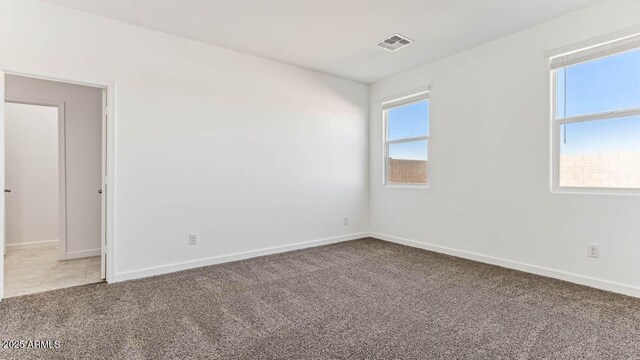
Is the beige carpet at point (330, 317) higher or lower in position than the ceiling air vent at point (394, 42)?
lower

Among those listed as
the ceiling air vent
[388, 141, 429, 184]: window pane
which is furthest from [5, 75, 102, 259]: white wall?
[388, 141, 429, 184]: window pane

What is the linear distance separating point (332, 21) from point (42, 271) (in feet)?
13.8

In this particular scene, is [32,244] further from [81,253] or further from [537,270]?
[537,270]

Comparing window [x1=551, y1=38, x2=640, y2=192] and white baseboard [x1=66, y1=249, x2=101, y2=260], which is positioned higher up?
window [x1=551, y1=38, x2=640, y2=192]

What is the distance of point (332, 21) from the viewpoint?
3080 mm

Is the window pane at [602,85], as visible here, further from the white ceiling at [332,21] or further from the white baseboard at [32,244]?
the white baseboard at [32,244]

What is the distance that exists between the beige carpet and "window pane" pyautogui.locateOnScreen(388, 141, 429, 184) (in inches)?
64.4

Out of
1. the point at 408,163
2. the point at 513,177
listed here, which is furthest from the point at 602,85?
the point at 408,163

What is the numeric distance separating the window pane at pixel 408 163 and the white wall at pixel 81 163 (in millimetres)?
4349

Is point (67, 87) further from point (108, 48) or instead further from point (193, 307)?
point (193, 307)

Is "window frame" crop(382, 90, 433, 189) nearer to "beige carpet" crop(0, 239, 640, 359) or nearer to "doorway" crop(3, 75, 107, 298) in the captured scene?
"beige carpet" crop(0, 239, 640, 359)

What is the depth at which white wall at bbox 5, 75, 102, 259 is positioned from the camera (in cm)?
395

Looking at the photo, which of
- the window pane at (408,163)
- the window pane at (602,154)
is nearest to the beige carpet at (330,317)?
the window pane at (602,154)

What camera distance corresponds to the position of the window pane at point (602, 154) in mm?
2717
